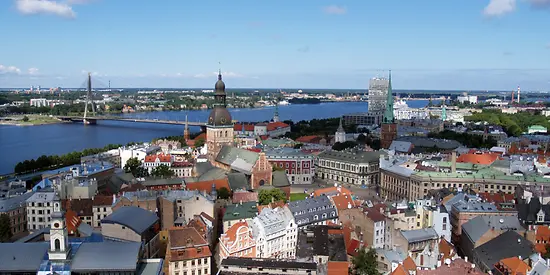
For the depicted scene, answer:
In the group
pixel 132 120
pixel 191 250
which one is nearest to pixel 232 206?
pixel 191 250

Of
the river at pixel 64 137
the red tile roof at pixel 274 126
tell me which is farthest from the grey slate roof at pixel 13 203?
the red tile roof at pixel 274 126

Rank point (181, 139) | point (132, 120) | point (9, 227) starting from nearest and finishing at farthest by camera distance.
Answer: point (9, 227) < point (181, 139) < point (132, 120)

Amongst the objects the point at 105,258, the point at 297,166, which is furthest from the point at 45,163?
the point at 105,258

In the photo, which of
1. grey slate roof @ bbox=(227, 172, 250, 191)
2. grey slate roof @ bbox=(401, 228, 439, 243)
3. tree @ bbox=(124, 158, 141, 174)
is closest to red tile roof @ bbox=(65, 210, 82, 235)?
grey slate roof @ bbox=(227, 172, 250, 191)

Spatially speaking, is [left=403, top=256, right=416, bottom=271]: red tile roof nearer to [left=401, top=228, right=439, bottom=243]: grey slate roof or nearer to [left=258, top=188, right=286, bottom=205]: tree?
[left=401, top=228, right=439, bottom=243]: grey slate roof

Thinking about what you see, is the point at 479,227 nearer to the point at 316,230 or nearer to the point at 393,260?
the point at 393,260

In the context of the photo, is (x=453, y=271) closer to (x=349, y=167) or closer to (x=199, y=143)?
(x=349, y=167)
